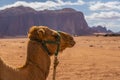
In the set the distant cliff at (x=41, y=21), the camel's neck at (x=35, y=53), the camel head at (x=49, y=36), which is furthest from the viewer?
the distant cliff at (x=41, y=21)

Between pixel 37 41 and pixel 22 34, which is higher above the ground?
pixel 37 41

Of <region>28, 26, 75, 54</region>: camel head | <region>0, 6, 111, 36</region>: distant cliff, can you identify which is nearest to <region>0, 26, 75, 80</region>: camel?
<region>28, 26, 75, 54</region>: camel head

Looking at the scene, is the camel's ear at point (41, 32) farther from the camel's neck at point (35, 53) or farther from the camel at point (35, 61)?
the camel's neck at point (35, 53)

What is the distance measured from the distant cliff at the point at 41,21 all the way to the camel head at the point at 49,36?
167m

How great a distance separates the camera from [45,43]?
5336 millimetres

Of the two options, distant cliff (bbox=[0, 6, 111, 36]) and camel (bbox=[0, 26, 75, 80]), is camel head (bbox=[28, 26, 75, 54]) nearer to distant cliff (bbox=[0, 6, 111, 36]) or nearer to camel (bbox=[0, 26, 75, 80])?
camel (bbox=[0, 26, 75, 80])

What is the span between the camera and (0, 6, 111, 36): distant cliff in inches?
7023

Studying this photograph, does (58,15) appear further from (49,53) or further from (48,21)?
(49,53)

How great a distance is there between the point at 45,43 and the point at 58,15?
183 metres

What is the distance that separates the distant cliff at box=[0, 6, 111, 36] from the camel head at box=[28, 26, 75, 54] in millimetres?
167343

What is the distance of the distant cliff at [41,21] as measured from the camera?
178 metres

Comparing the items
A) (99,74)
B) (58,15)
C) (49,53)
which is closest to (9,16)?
(58,15)

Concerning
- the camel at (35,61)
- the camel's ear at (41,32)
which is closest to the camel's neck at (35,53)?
the camel at (35,61)

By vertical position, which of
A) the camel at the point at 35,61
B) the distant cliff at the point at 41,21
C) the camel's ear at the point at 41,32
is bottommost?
the distant cliff at the point at 41,21
